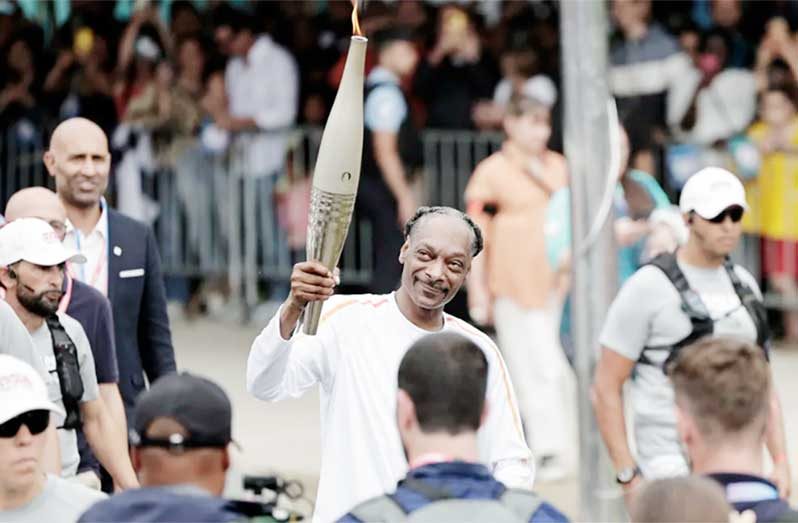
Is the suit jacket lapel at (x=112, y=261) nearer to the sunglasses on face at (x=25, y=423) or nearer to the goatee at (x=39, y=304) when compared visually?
the goatee at (x=39, y=304)

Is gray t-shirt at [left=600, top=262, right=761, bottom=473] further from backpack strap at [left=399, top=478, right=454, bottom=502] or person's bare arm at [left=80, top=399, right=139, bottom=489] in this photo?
backpack strap at [left=399, top=478, right=454, bottom=502]

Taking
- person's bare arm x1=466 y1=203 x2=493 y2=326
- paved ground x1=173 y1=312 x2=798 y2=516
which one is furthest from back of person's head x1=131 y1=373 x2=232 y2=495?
person's bare arm x1=466 y1=203 x2=493 y2=326

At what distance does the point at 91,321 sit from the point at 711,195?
2.37m

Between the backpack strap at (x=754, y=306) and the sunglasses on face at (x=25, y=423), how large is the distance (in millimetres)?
3404

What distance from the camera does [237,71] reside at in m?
17.5

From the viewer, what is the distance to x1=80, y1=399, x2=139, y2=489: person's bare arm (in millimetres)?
7863

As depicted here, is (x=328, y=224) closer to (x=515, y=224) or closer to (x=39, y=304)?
(x=39, y=304)

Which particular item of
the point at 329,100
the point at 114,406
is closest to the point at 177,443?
the point at 114,406

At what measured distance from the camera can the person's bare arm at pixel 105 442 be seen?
7.86 m

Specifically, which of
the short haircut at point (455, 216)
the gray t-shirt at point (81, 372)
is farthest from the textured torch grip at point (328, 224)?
the gray t-shirt at point (81, 372)

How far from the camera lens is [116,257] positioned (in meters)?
8.77

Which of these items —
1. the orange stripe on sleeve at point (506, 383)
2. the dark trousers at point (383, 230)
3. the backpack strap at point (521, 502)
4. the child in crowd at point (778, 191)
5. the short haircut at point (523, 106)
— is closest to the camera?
the backpack strap at point (521, 502)

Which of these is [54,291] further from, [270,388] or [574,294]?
[574,294]

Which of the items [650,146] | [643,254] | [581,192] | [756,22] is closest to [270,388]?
[581,192]
